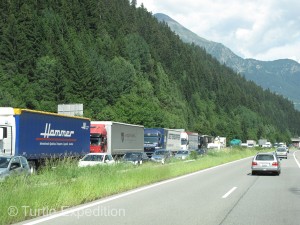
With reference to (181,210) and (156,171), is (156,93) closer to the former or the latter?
(156,171)

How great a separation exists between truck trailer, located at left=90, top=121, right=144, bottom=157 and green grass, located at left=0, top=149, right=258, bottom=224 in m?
16.6

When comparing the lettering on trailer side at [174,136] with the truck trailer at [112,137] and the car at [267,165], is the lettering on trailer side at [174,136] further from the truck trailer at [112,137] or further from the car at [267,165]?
the car at [267,165]

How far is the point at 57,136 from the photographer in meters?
29.1

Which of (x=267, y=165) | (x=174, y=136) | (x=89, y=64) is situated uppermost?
(x=89, y=64)

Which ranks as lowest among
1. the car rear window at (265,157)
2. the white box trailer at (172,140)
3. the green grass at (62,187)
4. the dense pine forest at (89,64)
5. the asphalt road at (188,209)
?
the asphalt road at (188,209)

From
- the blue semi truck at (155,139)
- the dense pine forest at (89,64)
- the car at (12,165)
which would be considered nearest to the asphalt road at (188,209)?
the car at (12,165)

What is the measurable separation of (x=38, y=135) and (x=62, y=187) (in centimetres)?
1341

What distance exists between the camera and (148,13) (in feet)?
531

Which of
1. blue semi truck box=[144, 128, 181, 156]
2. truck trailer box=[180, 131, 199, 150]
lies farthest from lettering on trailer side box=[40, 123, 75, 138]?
truck trailer box=[180, 131, 199, 150]

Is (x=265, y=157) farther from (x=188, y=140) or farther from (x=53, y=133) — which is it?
(x=188, y=140)

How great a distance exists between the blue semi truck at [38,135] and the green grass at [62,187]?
19.5ft

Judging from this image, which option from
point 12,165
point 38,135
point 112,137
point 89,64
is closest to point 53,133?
point 38,135

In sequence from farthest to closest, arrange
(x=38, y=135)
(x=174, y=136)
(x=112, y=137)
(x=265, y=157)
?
(x=174, y=136)
(x=112, y=137)
(x=265, y=157)
(x=38, y=135)

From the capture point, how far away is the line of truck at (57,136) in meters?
24.3
